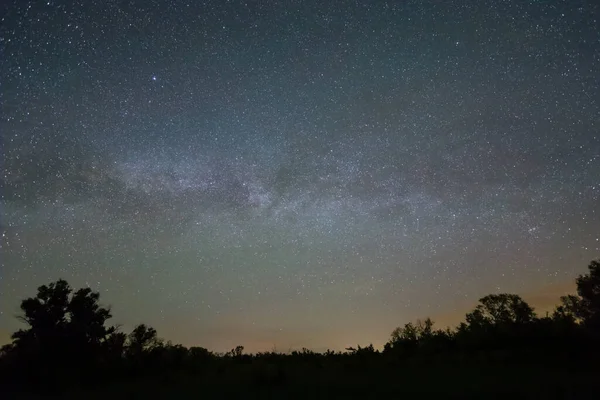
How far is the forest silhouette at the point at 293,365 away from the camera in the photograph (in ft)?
41.8

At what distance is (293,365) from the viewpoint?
67.1 feet

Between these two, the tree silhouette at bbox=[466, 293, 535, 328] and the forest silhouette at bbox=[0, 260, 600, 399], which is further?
the tree silhouette at bbox=[466, 293, 535, 328]

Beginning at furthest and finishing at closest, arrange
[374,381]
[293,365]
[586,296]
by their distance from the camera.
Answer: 1. [586,296]
2. [293,365]
3. [374,381]

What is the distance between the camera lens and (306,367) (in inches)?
760

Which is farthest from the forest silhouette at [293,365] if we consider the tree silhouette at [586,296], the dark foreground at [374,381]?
the tree silhouette at [586,296]

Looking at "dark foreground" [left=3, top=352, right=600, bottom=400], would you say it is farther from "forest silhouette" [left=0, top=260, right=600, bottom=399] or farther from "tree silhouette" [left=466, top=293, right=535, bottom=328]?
"tree silhouette" [left=466, top=293, right=535, bottom=328]

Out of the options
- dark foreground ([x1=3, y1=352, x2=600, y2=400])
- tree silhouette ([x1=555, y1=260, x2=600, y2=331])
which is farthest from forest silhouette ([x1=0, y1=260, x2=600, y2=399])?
tree silhouette ([x1=555, y1=260, x2=600, y2=331])

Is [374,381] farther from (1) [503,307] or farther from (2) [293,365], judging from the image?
(1) [503,307]

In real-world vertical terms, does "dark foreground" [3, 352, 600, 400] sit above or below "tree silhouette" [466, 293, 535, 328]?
below

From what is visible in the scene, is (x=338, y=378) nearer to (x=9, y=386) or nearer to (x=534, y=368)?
(x=534, y=368)

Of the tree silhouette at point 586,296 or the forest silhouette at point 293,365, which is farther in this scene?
the tree silhouette at point 586,296

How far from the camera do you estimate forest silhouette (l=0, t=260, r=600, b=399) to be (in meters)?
12.7

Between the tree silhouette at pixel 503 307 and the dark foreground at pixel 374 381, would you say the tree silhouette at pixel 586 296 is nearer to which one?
the tree silhouette at pixel 503 307

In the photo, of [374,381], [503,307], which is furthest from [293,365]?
[503,307]
